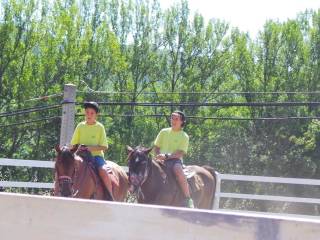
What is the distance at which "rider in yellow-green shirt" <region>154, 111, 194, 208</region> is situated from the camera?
10438 millimetres

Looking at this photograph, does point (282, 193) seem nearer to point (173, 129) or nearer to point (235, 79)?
point (235, 79)

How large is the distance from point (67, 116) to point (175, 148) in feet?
12.0

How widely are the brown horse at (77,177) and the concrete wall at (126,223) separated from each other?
13.4 feet

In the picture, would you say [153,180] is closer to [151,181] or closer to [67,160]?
[151,181]

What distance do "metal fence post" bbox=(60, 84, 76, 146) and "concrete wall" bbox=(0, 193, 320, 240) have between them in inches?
353

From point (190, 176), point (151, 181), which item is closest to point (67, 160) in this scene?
point (151, 181)

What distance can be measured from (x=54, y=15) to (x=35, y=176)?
12232 millimetres

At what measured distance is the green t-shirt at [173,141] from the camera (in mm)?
10695

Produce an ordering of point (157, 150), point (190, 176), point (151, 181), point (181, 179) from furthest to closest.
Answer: point (190, 176) → point (157, 150) → point (181, 179) → point (151, 181)

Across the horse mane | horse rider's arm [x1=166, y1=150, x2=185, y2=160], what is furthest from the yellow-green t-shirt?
horse rider's arm [x1=166, y1=150, x2=185, y2=160]

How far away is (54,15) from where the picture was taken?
145 feet

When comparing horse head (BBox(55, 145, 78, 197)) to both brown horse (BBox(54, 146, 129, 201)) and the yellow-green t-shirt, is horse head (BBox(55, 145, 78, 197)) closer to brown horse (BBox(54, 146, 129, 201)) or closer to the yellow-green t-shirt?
brown horse (BBox(54, 146, 129, 201))

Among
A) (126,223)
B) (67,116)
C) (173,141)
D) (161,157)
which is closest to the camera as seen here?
(126,223)

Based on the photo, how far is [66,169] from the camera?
8.73 meters
